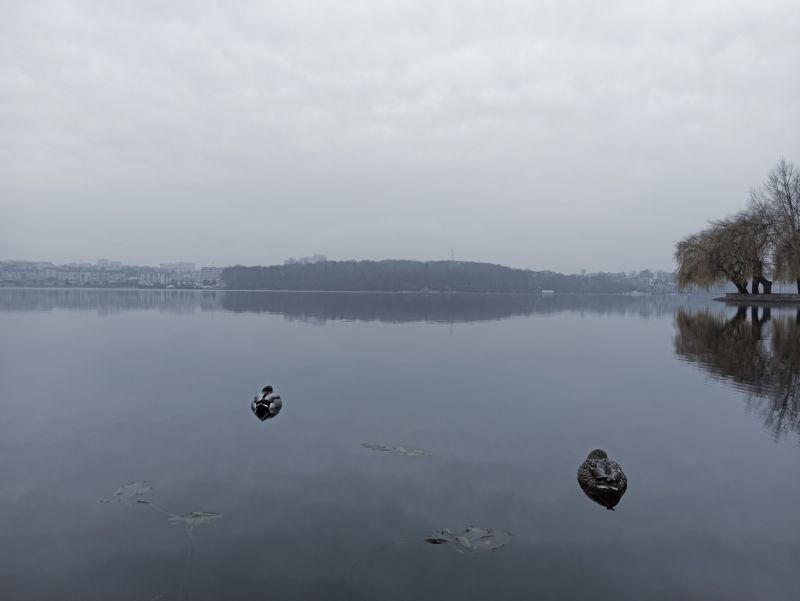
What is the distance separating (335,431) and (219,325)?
28903 mm

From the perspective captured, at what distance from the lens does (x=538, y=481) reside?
820 centimetres

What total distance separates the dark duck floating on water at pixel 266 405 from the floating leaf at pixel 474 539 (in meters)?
7.00

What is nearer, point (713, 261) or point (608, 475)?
point (608, 475)

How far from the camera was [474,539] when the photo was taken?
20.8ft

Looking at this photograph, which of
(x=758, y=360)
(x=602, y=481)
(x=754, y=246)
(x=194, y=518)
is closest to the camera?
(x=194, y=518)

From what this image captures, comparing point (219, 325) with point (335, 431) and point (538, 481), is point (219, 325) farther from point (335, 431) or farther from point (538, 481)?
point (538, 481)

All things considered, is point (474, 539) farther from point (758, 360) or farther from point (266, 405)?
point (758, 360)

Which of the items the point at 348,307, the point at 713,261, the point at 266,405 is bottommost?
the point at 266,405

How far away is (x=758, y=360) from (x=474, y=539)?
18912 mm

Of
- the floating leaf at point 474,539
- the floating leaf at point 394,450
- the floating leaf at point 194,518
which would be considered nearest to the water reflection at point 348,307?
the floating leaf at point 394,450

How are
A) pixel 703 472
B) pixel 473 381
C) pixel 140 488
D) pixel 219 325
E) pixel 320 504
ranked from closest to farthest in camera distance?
pixel 320 504
pixel 140 488
pixel 703 472
pixel 473 381
pixel 219 325

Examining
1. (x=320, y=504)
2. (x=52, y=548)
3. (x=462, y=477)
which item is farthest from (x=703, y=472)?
(x=52, y=548)

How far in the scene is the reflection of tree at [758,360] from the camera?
40.7ft

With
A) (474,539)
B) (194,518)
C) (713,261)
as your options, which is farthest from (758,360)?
(713,261)
